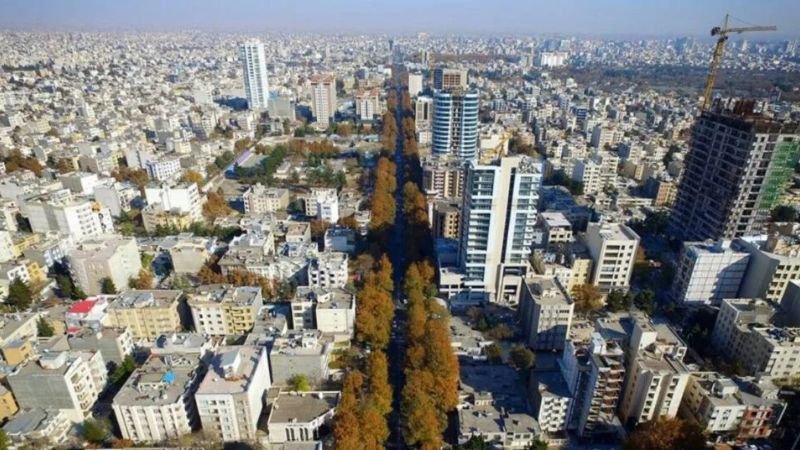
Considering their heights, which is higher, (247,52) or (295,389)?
(247,52)

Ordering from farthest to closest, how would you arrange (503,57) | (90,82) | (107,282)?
(503,57), (90,82), (107,282)

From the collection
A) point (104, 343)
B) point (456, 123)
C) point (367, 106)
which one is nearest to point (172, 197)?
point (104, 343)

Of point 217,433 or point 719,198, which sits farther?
point 719,198

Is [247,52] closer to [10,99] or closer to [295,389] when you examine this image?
[10,99]

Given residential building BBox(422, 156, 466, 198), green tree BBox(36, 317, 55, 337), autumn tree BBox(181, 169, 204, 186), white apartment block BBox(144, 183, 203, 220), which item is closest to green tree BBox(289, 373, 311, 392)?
green tree BBox(36, 317, 55, 337)

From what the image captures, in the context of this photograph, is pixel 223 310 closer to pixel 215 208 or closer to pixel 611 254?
pixel 215 208

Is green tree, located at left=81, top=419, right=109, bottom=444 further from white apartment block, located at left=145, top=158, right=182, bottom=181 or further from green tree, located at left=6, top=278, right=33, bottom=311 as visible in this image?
white apartment block, located at left=145, top=158, right=182, bottom=181

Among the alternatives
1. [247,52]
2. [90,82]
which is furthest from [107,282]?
[90,82]
